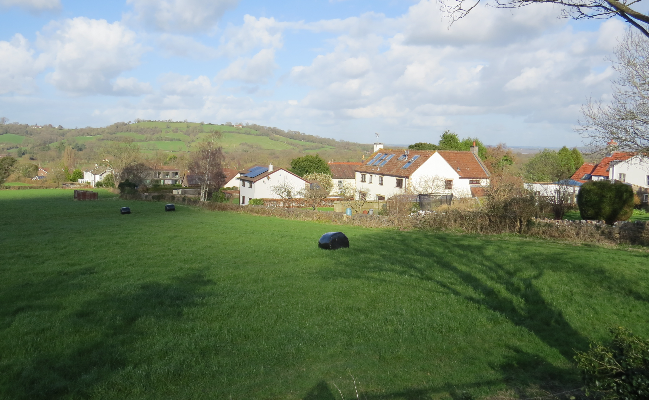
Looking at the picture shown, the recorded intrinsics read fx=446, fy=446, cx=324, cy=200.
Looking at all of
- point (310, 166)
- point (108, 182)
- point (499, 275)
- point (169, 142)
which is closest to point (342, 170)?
point (310, 166)

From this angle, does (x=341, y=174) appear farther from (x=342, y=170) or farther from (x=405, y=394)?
(x=405, y=394)

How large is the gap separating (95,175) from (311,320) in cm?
10469

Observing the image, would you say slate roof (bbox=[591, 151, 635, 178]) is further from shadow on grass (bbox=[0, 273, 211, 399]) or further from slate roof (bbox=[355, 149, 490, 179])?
slate roof (bbox=[355, 149, 490, 179])

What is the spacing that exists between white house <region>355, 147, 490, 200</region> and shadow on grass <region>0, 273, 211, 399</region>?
34779 millimetres

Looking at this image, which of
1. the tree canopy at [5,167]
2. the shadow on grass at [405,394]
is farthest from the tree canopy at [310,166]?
the shadow on grass at [405,394]

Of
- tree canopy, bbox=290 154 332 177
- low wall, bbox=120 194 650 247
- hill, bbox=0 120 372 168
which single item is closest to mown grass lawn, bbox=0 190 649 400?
low wall, bbox=120 194 650 247

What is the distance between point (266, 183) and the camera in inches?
2383

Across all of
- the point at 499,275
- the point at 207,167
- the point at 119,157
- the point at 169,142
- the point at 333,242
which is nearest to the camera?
the point at 499,275

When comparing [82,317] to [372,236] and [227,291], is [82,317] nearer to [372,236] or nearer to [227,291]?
[227,291]

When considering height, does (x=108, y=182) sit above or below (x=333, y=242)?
above

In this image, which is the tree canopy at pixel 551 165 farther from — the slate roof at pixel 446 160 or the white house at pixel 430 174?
the white house at pixel 430 174

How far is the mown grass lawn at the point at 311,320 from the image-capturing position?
6566mm

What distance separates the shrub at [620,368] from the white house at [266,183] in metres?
53.7

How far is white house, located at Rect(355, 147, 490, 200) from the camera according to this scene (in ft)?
156
